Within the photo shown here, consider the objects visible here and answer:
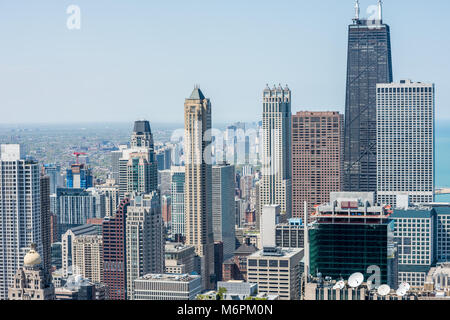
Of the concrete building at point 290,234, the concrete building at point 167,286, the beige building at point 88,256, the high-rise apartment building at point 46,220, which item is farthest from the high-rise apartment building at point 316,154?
the concrete building at point 167,286

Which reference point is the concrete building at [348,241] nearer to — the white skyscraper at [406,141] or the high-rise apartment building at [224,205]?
the high-rise apartment building at [224,205]

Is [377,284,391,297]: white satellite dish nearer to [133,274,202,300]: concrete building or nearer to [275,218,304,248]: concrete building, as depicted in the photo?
[133,274,202,300]: concrete building

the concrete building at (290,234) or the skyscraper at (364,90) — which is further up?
the skyscraper at (364,90)

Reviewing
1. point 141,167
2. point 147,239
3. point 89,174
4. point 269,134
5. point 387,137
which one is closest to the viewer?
point 147,239

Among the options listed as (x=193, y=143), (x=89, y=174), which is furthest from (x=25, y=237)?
(x=193, y=143)

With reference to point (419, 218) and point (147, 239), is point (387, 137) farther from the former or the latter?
point (147, 239)

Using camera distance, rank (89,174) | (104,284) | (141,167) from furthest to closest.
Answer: (141,167), (89,174), (104,284)
